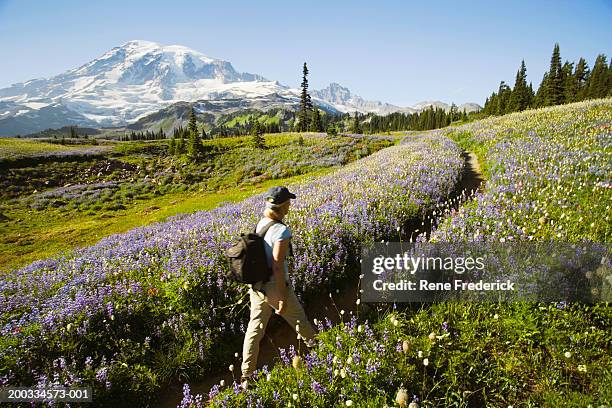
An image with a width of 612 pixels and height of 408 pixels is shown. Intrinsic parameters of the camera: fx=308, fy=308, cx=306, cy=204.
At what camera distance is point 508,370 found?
145 inches

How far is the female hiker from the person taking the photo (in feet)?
14.3

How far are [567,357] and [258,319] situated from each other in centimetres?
398

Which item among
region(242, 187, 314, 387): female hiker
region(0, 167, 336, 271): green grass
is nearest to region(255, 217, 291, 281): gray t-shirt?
region(242, 187, 314, 387): female hiker

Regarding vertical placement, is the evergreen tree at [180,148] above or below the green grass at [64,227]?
above

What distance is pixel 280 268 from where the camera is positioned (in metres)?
4.35

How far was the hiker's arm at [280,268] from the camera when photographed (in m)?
4.28

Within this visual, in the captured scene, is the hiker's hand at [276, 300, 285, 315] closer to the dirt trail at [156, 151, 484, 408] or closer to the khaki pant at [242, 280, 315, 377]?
the khaki pant at [242, 280, 315, 377]

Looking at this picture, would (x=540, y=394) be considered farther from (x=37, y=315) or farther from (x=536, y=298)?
(x=37, y=315)

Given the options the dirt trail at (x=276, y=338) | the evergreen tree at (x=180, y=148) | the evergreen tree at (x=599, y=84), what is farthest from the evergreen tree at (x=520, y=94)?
the dirt trail at (x=276, y=338)

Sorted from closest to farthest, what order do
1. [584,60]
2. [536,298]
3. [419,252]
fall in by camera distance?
[536,298] < [419,252] < [584,60]

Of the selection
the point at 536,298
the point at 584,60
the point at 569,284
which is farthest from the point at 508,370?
the point at 584,60

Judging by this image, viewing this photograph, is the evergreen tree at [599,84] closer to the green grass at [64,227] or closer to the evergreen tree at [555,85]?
the evergreen tree at [555,85]

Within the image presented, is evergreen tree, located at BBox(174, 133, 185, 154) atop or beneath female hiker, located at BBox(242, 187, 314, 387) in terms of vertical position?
atop

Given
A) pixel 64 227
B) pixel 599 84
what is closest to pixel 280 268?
pixel 64 227
